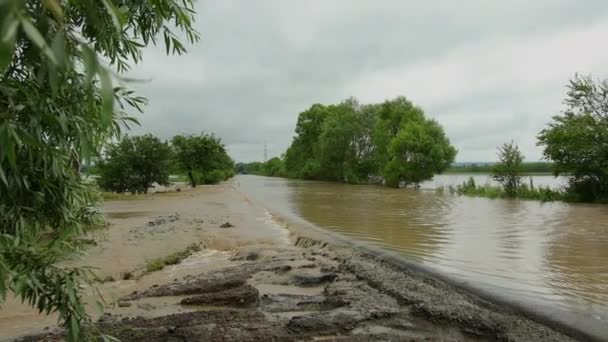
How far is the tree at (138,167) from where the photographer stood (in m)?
34.8

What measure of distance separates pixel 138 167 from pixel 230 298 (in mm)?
32539

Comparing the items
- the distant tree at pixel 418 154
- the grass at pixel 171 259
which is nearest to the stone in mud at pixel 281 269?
the grass at pixel 171 259

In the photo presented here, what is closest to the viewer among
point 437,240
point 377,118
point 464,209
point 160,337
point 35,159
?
point 35,159

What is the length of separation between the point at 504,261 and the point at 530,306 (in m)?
3.11

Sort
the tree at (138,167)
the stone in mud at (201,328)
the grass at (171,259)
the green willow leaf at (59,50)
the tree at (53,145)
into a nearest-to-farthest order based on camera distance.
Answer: the green willow leaf at (59,50)
the tree at (53,145)
the stone in mud at (201,328)
the grass at (171,259)
the tree at (138,167)

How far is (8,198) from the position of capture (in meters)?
2.68

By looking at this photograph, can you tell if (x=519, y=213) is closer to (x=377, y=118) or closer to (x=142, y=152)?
(x=142, y=152)

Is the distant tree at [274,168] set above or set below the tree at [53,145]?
above

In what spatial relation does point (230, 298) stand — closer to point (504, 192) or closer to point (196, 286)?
point (196, 286)

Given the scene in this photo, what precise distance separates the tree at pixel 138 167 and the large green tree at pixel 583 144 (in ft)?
93.0

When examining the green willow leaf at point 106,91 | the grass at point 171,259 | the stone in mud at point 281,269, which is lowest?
the grass at point 171,259

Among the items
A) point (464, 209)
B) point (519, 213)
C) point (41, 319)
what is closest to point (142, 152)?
point (464, 209)

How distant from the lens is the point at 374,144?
55219mm

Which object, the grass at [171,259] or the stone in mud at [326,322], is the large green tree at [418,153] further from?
the stone in mud at [326,322]
